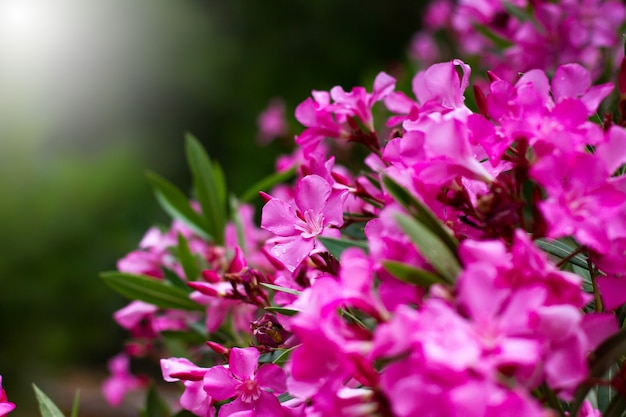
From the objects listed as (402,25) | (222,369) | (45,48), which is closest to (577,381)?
(222,369)

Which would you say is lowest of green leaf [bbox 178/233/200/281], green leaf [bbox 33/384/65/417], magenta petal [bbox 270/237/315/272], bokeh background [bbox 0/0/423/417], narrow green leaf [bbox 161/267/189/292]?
bokeh background [bbox 0/0/423/417]

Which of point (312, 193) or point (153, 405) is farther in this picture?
point (153, 405)

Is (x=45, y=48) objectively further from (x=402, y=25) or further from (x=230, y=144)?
(x=402, y=25)

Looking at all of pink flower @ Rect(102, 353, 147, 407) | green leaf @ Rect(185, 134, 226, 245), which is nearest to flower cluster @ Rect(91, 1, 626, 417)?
green leaf @ Rect(185, 134, 226, 245)

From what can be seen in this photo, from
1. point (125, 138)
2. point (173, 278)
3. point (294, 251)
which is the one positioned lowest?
point (125, 138)

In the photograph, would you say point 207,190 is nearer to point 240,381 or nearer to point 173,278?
point 173,278

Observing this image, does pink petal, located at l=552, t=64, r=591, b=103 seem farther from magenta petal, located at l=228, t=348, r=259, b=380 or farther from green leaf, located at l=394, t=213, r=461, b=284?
magenta petal, located at l=228, t=348, r=259, b=380

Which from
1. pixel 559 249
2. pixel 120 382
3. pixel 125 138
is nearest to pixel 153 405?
pixel 120 382
